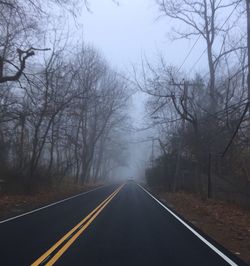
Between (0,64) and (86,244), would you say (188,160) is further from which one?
(86,244)

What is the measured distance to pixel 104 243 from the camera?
10266 mm

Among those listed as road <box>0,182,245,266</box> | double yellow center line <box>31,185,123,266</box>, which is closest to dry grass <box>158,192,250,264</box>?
road <box>0,182,245,266</box>

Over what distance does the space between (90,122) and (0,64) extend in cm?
3795

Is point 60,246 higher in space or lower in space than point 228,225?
lower

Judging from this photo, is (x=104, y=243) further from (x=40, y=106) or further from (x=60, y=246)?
(x=40, y=106)

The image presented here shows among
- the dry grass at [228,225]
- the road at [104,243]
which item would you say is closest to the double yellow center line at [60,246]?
the road at [104,243]

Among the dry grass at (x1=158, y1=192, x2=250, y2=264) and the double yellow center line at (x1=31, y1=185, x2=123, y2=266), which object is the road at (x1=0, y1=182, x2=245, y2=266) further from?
the dry grass at (x1=158, y1=192, x2=250, y2=264)

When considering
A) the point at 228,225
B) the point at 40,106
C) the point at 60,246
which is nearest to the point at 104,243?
the point at 60,246

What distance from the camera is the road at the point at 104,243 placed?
27.1 ft

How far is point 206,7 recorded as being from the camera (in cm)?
3541

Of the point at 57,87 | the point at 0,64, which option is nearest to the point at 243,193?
the point at 0,64

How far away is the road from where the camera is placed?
8273mm

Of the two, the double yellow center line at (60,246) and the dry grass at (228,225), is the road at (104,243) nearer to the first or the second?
the double yellow center line at (60,246)

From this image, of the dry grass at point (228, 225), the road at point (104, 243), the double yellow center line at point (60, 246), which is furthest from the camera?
the dry grass at point (228, 225)
